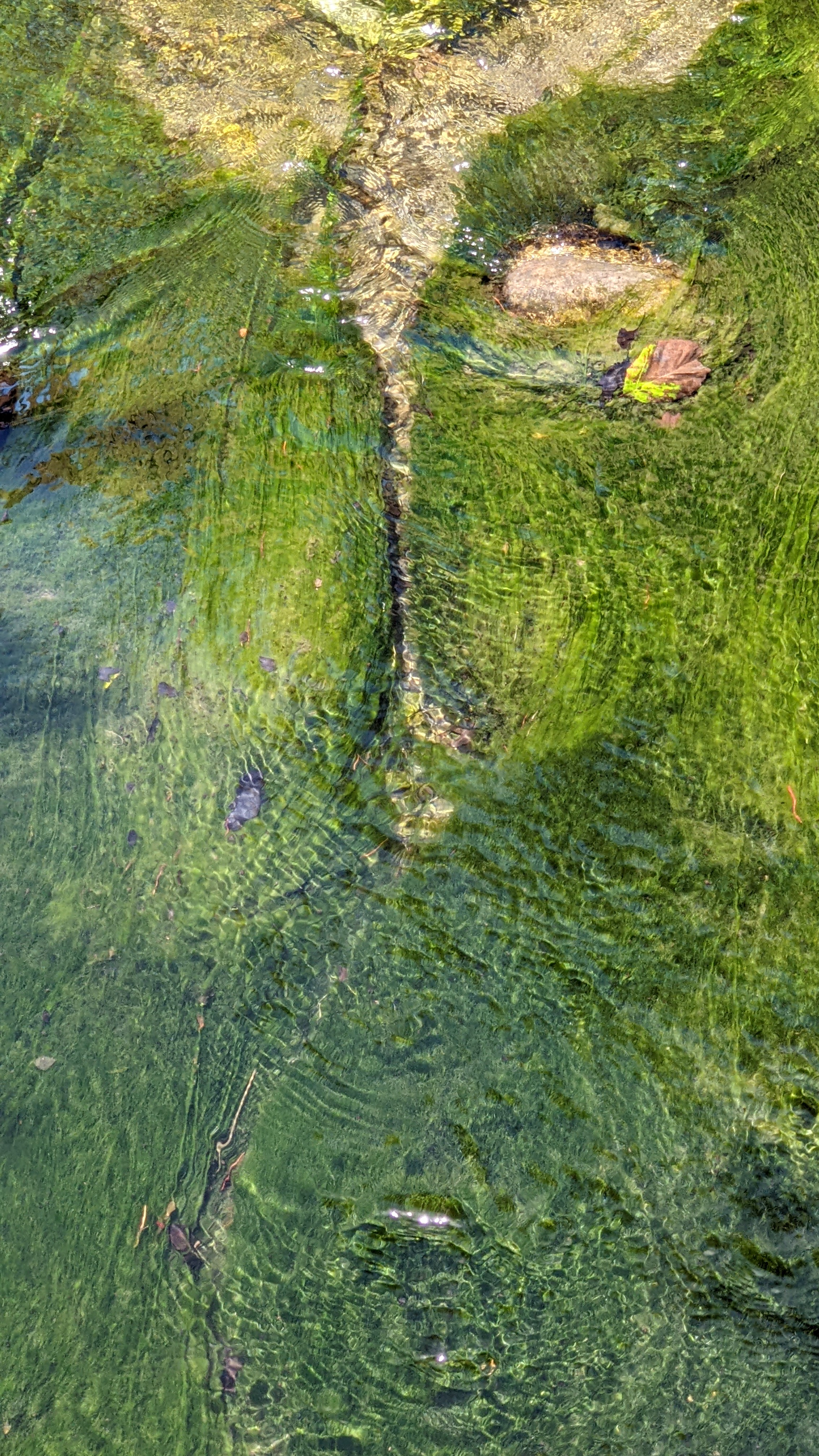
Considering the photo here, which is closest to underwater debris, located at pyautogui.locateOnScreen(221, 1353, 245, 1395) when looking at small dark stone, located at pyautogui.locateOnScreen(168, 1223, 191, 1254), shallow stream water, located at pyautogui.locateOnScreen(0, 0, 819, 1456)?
shallow stream water, located at pyautogui.locateOnScreen(0, 0, 819, 1456)

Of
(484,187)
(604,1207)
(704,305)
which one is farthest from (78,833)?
(484,187)

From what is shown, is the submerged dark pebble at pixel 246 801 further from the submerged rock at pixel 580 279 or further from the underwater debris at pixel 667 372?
the submerged rock at pixel 580 279

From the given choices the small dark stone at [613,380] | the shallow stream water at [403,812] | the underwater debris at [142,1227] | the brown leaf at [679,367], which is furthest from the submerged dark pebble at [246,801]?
the brown leaf at [679,367]

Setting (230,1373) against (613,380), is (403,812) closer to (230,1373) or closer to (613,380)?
(230,1373)

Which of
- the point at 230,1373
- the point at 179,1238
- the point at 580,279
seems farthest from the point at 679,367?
the point at 230,1373

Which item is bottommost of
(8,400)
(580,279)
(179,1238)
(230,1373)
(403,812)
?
(230,1373)

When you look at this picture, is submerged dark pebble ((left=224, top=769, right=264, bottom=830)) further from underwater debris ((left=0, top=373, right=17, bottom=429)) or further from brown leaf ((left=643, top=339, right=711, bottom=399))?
brown leaf ((left=643, top=339, right=711, bottom=399))
